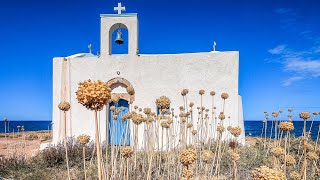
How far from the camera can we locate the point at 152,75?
31.6 feet

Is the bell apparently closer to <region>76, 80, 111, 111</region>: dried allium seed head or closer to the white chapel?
the white chapel

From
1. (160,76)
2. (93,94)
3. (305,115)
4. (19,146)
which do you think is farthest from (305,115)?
(19,146)

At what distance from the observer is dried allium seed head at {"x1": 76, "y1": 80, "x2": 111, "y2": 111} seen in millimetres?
1287

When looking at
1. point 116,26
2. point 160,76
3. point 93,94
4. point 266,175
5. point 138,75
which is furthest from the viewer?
point 116,26

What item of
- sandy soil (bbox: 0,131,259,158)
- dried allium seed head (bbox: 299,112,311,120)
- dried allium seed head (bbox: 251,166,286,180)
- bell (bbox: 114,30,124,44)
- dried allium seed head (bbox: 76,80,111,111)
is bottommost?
sandy soil (bbox: 0,131,259,158)

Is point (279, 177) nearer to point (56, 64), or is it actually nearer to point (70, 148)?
point (70, 148)

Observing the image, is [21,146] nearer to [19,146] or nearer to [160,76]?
[19,146]

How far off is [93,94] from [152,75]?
8362mm

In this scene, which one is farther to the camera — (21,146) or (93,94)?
(21,146)

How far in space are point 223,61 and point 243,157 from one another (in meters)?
4.15

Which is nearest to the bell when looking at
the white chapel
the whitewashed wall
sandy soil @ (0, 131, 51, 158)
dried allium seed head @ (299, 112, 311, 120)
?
the white chapel

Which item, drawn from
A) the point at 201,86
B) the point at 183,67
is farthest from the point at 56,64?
the point at 201,86

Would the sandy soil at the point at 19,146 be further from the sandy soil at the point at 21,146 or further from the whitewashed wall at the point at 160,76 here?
the whitewashed wall at the point at 160,76

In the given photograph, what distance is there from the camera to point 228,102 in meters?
8.62
